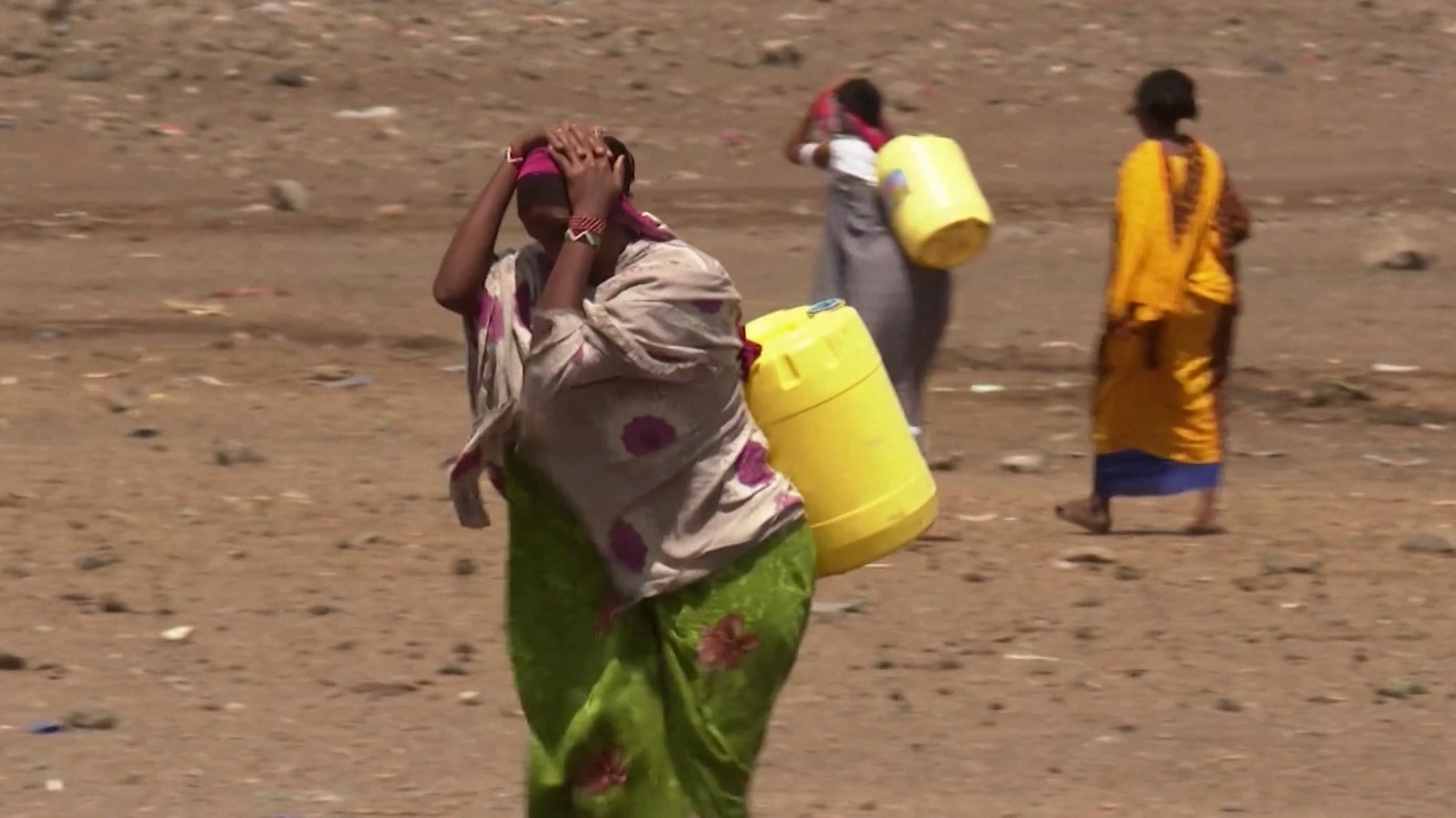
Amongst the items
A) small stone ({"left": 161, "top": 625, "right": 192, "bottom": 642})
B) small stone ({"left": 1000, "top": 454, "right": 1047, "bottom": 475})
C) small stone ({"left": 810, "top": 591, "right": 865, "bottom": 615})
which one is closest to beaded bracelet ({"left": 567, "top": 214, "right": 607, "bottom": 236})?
small stone ({"left": 161, "top": 625, "right": 192, "bottom": 642})

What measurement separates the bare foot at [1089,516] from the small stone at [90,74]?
8.36m

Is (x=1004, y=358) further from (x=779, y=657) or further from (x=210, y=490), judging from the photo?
(x=779, y=657)

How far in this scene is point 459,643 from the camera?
6039mm

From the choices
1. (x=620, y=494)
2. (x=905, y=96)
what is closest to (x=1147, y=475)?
(x=620, y=494)

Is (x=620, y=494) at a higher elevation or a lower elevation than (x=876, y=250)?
higher

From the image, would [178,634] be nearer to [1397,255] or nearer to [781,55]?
[1397,255]

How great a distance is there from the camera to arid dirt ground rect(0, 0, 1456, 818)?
211 inches

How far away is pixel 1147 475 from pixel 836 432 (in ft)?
11.6

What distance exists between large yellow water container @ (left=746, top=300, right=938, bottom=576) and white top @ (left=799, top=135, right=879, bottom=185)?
11.1 feet

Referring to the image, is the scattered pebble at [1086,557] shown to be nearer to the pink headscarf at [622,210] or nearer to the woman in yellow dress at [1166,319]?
the woman in yellow dress at [1166,319]

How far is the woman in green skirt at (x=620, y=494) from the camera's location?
3471mm

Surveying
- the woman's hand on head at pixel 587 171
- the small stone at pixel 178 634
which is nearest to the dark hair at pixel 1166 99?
the small stone at pixel 178 634

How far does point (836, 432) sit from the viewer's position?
147 inches

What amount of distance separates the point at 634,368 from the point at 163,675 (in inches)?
105
